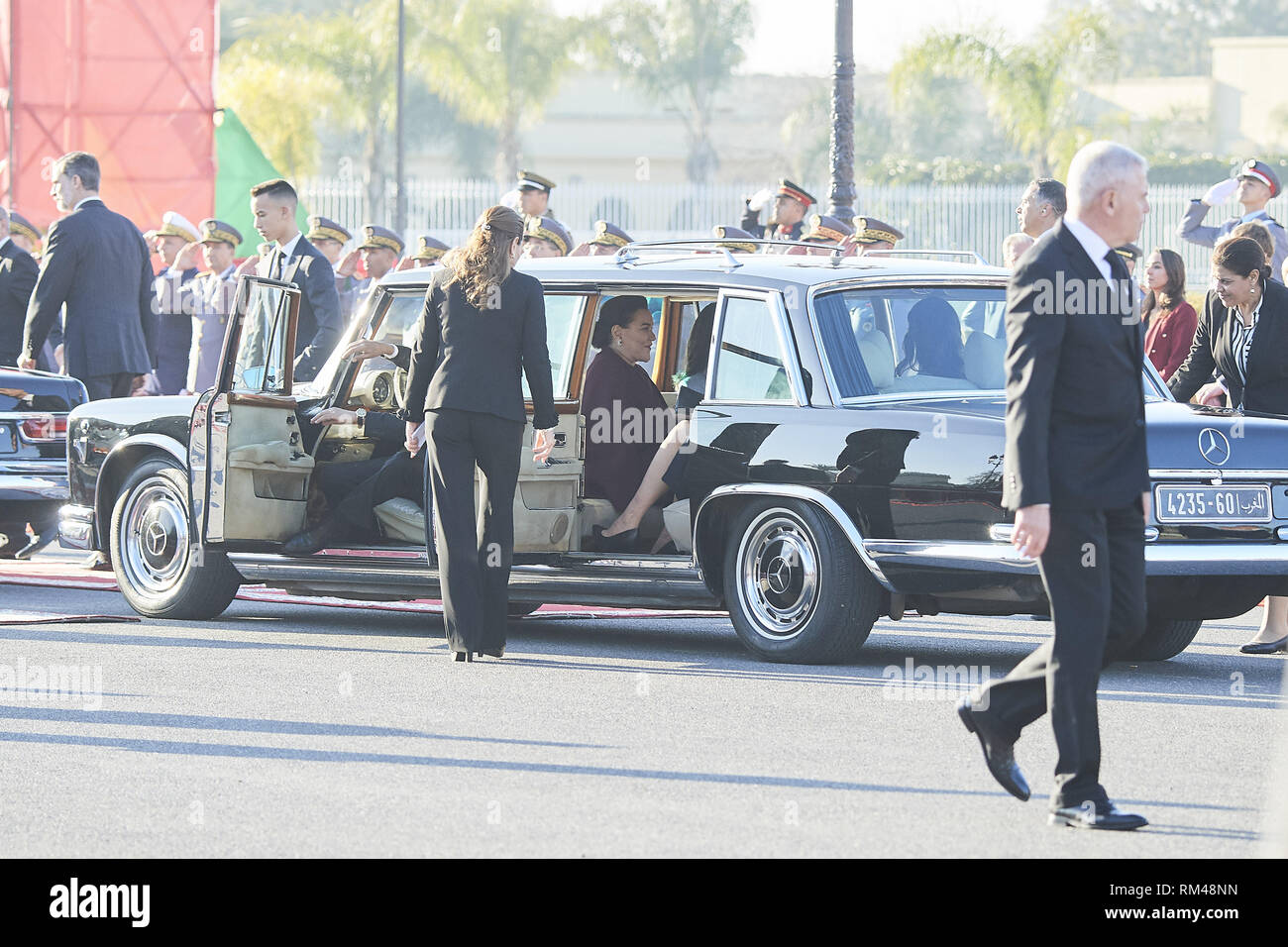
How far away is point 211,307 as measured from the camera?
1672cm

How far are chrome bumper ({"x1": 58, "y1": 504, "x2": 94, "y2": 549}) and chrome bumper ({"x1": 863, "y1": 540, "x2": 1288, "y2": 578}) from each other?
472 centimetres

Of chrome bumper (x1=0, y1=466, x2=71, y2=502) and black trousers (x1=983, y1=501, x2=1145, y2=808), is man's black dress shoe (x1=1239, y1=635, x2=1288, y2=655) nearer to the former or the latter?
black trousers (x1=983, y1=501, x2=1145, y2=808)

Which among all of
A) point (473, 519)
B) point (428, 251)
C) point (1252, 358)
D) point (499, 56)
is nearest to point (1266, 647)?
point (1252, 358)

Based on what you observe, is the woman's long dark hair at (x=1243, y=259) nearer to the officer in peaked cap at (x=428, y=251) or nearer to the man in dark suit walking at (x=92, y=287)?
the man in dark suit walking at (x=92, y=287)

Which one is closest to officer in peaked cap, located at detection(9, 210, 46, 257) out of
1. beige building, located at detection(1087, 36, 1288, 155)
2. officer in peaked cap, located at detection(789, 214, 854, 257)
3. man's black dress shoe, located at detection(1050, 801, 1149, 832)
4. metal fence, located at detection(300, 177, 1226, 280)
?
officer in peaked cap, located at detection(789, 214, 854, 257)

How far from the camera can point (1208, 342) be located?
36.5 feet

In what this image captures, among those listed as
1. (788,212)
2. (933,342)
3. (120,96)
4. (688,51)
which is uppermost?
(688,51)

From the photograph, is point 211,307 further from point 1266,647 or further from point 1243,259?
point 1266,647

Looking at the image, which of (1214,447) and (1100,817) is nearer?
(1100,817)

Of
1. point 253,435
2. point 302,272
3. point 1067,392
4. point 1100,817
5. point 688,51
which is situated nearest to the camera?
point 1100,817

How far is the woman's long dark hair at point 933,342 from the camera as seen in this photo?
991cm

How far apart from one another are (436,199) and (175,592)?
34.0m

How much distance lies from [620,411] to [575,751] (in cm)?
339

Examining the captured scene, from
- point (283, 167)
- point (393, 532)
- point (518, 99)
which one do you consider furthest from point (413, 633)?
point (518, 99)
